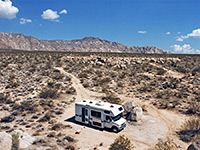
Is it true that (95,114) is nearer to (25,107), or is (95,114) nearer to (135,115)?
(135,115)

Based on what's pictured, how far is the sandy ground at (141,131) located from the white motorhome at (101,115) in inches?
23.5

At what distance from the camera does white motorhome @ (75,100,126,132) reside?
1501 centimetres

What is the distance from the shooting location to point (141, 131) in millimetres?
15789

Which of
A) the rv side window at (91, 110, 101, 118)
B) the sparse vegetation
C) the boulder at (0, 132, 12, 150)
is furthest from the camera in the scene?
the sparse vegetation

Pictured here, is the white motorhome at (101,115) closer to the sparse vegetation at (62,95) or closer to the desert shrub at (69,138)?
the sparse vegetation at (62,95)

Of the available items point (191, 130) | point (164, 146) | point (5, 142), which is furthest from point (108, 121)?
point (5, 142)

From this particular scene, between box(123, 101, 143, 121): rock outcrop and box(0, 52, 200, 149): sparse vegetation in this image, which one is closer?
box(0, 52, 200, 149): sparse vegetation

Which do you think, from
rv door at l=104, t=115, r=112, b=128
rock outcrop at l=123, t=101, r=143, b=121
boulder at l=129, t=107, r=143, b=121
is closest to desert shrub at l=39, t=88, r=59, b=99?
rock outcrop at l=123, t=101, r=143, b=121

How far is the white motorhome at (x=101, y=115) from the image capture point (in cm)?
1501

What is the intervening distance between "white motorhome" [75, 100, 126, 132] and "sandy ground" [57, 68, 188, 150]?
60 centimetres

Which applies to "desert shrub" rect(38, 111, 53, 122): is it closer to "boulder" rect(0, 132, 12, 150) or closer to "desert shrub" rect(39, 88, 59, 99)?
"boulder" rect(0, 132, 12, 150)

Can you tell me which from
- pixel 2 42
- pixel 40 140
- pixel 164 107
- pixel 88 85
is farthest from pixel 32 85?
pixel 2 42

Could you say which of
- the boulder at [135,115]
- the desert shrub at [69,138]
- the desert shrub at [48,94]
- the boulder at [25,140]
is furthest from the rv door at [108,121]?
the desert shrub at [48,94]

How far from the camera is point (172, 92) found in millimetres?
26703
